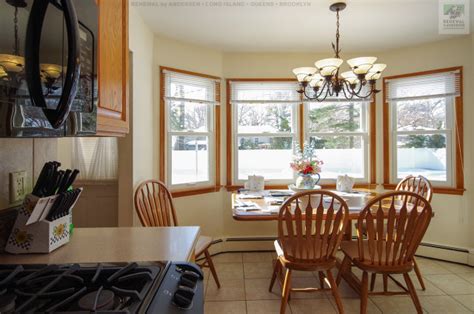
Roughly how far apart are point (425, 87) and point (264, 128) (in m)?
1.90

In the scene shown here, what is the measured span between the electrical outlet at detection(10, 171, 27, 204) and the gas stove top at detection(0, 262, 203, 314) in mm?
271

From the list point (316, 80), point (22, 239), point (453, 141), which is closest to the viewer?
point (22, 239)

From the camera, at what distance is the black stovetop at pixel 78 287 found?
2.14 feet

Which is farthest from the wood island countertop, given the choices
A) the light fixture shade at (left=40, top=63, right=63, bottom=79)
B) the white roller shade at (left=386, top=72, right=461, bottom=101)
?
the white roller shade at (left=386, top=72, right=461, bottom=101)

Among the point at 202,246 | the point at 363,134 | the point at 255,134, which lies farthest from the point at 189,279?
the point at 363,134

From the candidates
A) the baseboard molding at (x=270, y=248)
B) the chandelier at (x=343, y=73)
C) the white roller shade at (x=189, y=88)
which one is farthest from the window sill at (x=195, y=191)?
the chandelier at (x=343, y=73)

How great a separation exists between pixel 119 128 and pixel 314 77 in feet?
5.90

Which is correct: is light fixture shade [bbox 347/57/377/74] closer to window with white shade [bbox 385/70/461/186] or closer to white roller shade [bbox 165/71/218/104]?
window with white shade [bbox 385/70/461/186]

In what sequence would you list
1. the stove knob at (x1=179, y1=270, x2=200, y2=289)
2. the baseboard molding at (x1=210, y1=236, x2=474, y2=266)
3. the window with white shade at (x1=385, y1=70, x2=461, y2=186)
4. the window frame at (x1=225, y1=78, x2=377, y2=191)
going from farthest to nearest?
the window frame at (x1=225, y1=78, x2=377, y2=191)
the window with white shade at (x1=385, y1=70, x2=461, y2=186)
the baseboard molding at (x1=210, y1=236, x2=474, y2=266)
the stove knob at (x1=179, y1=270, x2=200, y2=289)

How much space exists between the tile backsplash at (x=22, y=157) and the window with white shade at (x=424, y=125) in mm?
3469

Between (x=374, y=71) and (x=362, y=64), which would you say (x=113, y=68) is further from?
(x=374, y=71)

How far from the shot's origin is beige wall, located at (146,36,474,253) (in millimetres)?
2967

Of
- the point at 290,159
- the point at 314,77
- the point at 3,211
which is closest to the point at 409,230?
the point at 314,77

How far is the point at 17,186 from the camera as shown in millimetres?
1035
